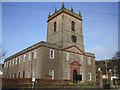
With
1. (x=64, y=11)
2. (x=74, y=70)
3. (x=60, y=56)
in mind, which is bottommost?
(x=74, y=70)

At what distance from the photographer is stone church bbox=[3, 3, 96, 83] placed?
2955 centimetres

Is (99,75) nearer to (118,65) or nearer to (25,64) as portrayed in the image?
(25,64)

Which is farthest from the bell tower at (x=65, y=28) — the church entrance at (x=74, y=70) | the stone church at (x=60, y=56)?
the church entrance at (x=74, y=70)

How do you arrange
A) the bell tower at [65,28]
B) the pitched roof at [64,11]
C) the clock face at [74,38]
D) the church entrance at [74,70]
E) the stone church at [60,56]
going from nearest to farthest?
the stone church at [60,56] → the church entrance at [74,70] → the bell tower at [65,28] → the pitched roof at [64,11] → the clock face at [74,38]

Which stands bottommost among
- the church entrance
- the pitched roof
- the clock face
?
the church entrance

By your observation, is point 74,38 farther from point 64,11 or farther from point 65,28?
point 64,11

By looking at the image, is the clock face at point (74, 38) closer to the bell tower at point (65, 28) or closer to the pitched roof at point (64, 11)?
the bell tower at point (65, 28)

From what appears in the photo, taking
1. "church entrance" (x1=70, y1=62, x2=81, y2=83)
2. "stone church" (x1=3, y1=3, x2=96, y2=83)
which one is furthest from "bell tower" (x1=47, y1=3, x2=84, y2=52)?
"church entrance" (x1=70, y1=62, x2=81, y2=83)

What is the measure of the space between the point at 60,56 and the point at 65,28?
642 cm

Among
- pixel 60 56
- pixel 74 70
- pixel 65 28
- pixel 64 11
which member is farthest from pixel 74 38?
pixel 74 70

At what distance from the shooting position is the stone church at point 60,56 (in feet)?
96.9

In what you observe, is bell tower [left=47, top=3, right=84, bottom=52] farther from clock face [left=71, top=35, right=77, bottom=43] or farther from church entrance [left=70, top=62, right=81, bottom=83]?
church entrance [left=70, top=62, right=81, bottom=83]

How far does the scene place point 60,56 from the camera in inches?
1245

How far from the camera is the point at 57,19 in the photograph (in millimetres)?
35719
